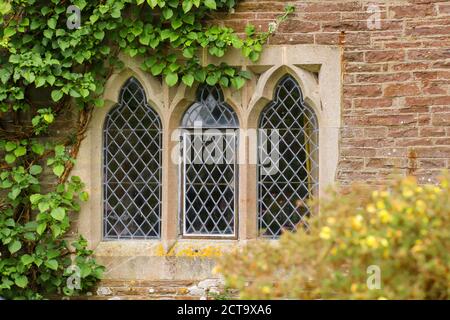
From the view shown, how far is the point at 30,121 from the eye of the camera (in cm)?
691

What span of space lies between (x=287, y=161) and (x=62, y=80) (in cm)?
191

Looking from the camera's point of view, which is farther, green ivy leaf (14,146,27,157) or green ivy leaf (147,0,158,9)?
green ivy leaf (14,146,27,157)

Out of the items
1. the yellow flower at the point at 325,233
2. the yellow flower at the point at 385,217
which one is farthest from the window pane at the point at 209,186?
the yellow flower at the point at 385,217

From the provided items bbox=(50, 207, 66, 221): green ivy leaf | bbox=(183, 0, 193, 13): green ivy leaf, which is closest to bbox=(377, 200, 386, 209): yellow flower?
bbox=(183, 0, 193, 13): green ivy leaf

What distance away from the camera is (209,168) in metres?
6.88

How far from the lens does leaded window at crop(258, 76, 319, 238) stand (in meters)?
6.77

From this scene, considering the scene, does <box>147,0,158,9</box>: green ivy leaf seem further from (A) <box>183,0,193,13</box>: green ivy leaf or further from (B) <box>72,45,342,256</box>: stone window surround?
(B) <box>72,45,342,256</box>: stone window surround

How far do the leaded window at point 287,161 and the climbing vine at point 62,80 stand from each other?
45cm

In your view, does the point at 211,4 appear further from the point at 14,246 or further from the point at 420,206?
the point at 420,206

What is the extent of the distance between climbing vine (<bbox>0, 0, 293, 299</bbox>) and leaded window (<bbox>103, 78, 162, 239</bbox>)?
0.83ft

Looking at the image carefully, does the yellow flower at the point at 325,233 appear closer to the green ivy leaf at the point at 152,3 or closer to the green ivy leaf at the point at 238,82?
the green ivy leaf at the point at 238,82

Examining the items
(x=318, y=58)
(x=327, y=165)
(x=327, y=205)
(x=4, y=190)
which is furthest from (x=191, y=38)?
(x=327, y=205)

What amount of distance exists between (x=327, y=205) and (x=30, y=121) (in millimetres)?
3553

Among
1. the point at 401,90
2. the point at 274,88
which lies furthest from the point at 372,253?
the point at 274,88
